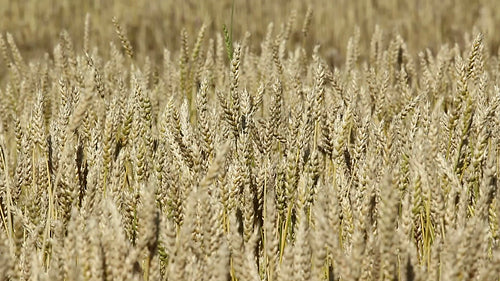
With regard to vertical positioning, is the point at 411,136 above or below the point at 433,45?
below

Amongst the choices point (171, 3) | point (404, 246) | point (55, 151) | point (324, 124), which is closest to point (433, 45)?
point (171, 3)

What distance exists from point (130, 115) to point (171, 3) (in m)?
4.41

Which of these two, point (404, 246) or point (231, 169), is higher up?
point (231, 169)

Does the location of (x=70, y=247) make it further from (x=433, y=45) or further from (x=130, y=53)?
(x=433, y=45)

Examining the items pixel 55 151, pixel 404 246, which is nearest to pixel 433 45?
pixel 55 151

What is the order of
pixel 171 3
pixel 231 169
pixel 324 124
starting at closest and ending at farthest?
pixel 231 169, pixel 324 124, pixel 171 3

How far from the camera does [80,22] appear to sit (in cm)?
559

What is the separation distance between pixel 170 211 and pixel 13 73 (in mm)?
1698

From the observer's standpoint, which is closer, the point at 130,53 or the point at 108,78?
the point at 130,53

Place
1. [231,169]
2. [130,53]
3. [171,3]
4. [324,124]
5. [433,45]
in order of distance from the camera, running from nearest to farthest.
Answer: [231,169]
[324,124]
[130,53]
[433,45]
[171,3]

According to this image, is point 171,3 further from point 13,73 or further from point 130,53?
point 130,53

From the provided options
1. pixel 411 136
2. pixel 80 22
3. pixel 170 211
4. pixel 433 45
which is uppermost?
pixel 80 22

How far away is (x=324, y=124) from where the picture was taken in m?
1.82

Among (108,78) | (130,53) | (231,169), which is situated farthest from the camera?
(108,78)
